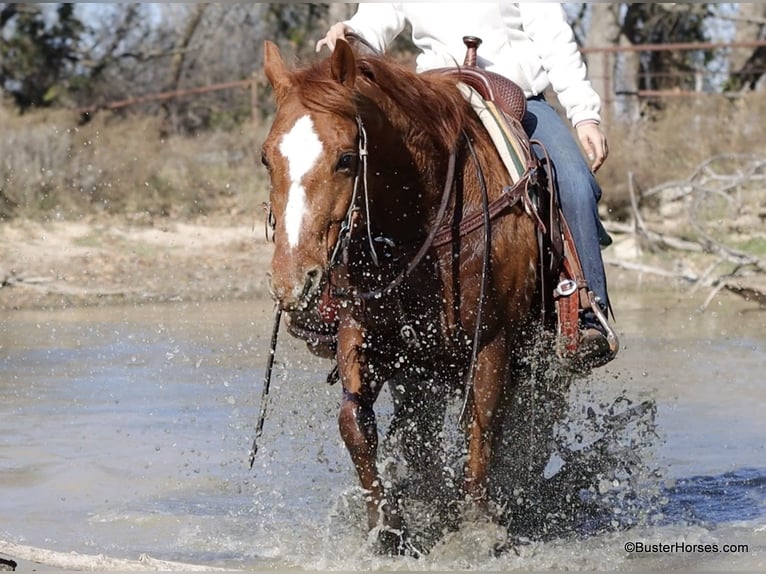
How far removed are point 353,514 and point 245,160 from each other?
1547cm

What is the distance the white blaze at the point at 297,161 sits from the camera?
454 centimetres

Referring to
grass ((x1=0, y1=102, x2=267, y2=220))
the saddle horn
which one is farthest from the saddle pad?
grass ((x1=0, y1=102, x2=267, y2=220))

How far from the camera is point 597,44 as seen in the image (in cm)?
2297

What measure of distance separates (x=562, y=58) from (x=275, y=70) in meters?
1.59

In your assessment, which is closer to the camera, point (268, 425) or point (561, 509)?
point (561, 509)

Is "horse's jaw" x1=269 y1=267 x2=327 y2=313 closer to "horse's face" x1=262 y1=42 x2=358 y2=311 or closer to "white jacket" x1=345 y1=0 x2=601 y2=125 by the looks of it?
"horse's face" x1=262 y1=42 x2=358 y2=311

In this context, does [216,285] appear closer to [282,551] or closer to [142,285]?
[142,285]

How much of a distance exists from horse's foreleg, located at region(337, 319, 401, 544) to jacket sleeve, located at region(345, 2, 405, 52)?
4.54 feet

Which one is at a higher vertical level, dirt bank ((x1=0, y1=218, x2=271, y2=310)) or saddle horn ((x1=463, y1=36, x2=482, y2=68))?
saddle horn ((x1=463, y1=36, x2=482, y2=68))

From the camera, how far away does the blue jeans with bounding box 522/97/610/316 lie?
5828 mm

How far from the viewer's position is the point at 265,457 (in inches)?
305

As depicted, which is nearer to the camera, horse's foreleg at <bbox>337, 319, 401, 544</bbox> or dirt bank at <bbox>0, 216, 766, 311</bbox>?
horse's foreleg at <bbox>337, 319, 401, 544</bbox>

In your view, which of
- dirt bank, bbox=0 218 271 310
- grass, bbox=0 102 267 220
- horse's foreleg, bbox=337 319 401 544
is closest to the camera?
horse's foreleg, bbox=337 319 401 544

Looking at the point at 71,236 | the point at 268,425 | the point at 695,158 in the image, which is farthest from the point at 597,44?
the point at 268,425
